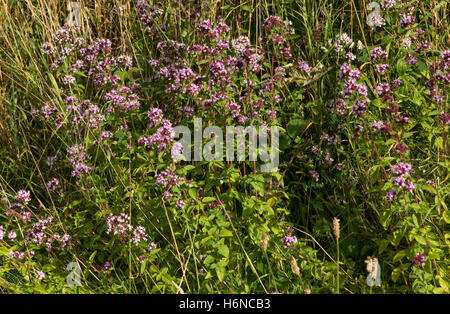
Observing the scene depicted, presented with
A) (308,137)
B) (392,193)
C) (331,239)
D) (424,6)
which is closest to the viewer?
(392,193)

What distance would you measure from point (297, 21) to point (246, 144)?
5.51 feet

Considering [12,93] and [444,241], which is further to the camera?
[12,93]

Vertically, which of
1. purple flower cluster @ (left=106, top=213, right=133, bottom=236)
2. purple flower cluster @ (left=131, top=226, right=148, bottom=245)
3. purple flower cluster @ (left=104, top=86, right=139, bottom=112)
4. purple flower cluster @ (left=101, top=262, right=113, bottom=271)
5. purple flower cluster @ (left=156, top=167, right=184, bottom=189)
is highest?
purple flower cluster @ (left=104, top=86, right=139, bottom=112)

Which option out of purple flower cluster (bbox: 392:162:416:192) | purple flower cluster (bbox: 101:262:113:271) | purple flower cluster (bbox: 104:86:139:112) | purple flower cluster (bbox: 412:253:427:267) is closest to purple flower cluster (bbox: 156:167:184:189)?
purple flower cluster (bbox: 104:86:139:112)

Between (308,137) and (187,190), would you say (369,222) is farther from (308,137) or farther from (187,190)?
(187,190)

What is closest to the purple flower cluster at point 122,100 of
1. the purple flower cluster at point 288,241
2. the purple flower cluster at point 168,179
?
the purple flower cluster at point 168,179

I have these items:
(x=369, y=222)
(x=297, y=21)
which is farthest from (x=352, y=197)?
(x=297, y=21)

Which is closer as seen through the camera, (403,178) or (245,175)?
(403,178)

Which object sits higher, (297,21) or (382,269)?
(297,21)

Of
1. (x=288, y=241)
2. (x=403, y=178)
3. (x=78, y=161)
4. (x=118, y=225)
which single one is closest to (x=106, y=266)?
(x=118, y=225)

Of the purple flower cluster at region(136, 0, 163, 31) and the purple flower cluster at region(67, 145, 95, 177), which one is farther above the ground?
the purple flower cluster at region(136, 0, 163, 31)

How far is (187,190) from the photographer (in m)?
3.07

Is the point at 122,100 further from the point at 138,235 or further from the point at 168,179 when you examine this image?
the point at 138,235

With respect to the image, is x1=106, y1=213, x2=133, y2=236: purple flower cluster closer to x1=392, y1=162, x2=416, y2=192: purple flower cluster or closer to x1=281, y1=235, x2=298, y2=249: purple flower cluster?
x1=281, y1=235, x2=298, y2=249: purple flower cluster
